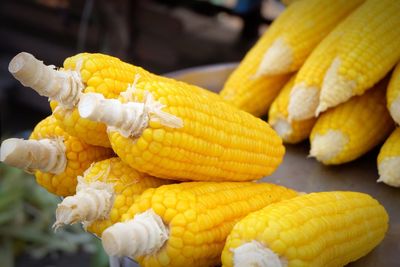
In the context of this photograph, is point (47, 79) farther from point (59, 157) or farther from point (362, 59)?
point (362, 59)

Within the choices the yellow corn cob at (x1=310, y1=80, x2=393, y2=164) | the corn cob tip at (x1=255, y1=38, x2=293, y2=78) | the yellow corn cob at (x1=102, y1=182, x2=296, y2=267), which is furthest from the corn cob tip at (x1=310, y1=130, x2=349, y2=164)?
the yellow corn cob at (x1=102, y1=182, x2=296, y2=267)

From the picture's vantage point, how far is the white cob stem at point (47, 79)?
0.81 metres

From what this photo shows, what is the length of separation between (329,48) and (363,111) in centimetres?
21

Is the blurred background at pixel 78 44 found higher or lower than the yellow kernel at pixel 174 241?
lower

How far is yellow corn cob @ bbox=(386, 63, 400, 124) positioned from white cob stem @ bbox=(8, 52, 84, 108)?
2.62ft

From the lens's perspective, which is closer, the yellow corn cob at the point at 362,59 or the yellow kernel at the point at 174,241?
the yellow kernel at the point at 174,241

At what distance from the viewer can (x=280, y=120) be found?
1.51m

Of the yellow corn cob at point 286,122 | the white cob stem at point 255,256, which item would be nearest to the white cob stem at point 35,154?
the white cob stem at point 255,256

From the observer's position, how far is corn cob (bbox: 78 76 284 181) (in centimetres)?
85

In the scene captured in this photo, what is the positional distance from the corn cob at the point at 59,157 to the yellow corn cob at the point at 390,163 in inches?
28.3

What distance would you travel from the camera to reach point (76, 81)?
3.02 ft

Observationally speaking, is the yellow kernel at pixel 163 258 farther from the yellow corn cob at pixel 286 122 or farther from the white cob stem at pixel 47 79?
the yellow corn cob at pixel 286 122

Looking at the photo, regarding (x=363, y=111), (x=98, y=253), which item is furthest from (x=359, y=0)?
(x=98, y=253)

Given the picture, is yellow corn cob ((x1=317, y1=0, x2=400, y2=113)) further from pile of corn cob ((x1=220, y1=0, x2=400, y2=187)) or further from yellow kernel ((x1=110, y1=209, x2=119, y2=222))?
yellow kernel ((x1=110, y1=209, x2=119, y2=222))
